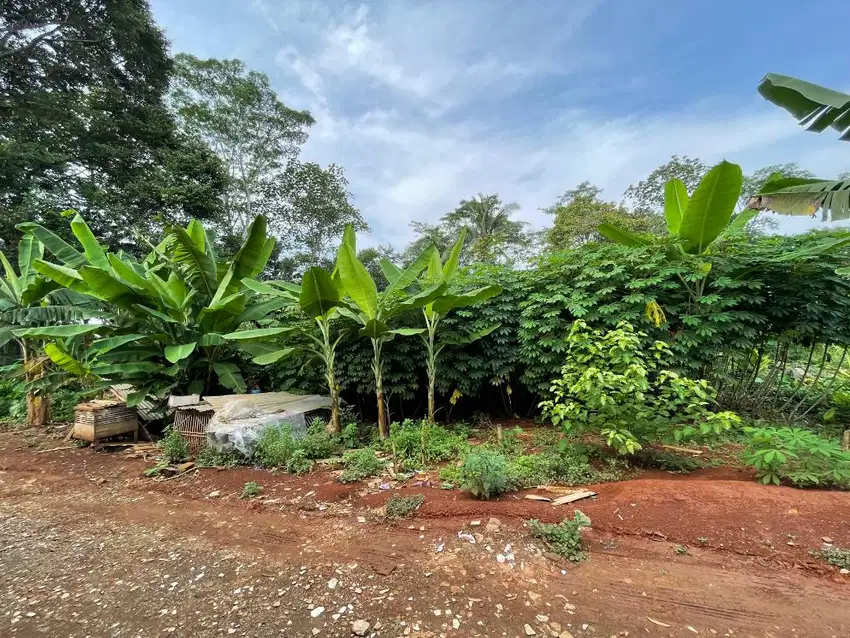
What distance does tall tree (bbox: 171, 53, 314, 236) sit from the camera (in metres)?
16.9

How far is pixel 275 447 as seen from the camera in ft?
12.3

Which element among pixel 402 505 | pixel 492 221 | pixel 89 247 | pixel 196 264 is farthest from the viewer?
pixel 492 221

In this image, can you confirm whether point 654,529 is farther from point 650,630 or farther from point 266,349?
point 266,349

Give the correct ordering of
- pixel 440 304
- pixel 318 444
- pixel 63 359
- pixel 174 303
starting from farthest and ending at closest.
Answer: pixel 174 303
pixel 63 359
pixel 440 304
pixel 318 444

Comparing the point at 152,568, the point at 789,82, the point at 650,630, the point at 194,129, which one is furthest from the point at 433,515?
the point at 194,129

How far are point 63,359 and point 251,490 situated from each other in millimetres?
3575

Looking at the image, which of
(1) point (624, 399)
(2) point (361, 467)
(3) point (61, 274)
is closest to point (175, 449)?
(2) point (361, 467)

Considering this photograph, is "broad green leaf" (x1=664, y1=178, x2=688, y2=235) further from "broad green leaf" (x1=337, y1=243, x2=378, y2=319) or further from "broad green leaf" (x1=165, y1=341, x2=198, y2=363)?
"broad green leaf" (x1=165, y1=341, x2=198, y2=363)

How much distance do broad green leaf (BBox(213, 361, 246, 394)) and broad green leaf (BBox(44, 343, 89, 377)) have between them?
160 centimetres

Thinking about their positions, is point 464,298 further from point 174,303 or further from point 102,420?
point 102,420

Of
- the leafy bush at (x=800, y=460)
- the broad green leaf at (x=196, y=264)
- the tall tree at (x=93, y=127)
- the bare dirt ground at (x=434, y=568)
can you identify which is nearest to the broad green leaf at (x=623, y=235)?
the leafy bush at (x=800, y=460)

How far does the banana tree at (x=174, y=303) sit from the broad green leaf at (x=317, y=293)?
127 centimetres

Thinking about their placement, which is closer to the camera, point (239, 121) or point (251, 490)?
point (251, 490)

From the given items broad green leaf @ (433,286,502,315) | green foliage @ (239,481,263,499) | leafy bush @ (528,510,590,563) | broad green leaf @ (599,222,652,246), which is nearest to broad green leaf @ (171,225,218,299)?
green foliage @ (239,481,263,499)
